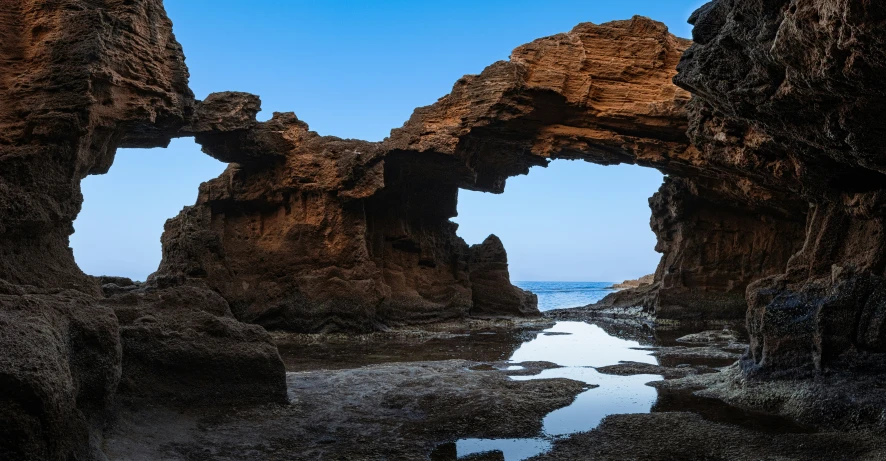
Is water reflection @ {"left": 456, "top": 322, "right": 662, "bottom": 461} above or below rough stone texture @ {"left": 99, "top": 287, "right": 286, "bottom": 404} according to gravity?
below

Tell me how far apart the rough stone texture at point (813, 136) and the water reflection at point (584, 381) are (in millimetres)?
1977

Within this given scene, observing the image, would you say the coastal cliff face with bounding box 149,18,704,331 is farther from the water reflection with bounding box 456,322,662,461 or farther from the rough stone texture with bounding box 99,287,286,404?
the rough stone texture with bounding box 99,287,286,404

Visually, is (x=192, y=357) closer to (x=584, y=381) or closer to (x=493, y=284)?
(x=584, y=381)

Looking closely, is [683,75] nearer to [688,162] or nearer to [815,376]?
[815,376]

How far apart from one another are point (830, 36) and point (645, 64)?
662 inches

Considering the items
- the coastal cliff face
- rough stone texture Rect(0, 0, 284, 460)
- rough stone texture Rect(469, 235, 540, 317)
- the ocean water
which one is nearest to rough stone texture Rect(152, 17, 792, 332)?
the coastal cliff face

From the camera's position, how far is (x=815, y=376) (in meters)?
8.91

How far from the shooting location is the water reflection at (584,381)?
7.33m

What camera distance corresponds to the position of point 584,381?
11.4m

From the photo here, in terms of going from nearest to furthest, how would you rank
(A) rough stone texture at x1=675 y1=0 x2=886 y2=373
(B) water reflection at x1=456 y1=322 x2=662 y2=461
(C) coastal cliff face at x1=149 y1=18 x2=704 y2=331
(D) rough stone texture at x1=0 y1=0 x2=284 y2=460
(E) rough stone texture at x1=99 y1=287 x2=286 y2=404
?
1. (D) rough stone texture at x1=0 y1=0 x2=284 y2=460
2. (A) rough stone texture at x1=675 y1=0 x2=886 y2=373
3. (B) water reflection at x1=456 y1=322 x2=662 y2=461
4. (E) rough stone texture at x1=99 y1=287 x2=286 y2=404
5. (C) coastal cliff face at x1=149 y1=18 x2=704 y2=331

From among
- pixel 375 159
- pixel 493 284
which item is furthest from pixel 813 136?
pixel 493 284

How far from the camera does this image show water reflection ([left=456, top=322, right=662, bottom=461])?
7.33m

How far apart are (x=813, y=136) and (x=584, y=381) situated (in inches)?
199

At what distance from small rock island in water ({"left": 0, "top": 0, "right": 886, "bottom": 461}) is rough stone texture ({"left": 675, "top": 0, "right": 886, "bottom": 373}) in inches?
1.6
